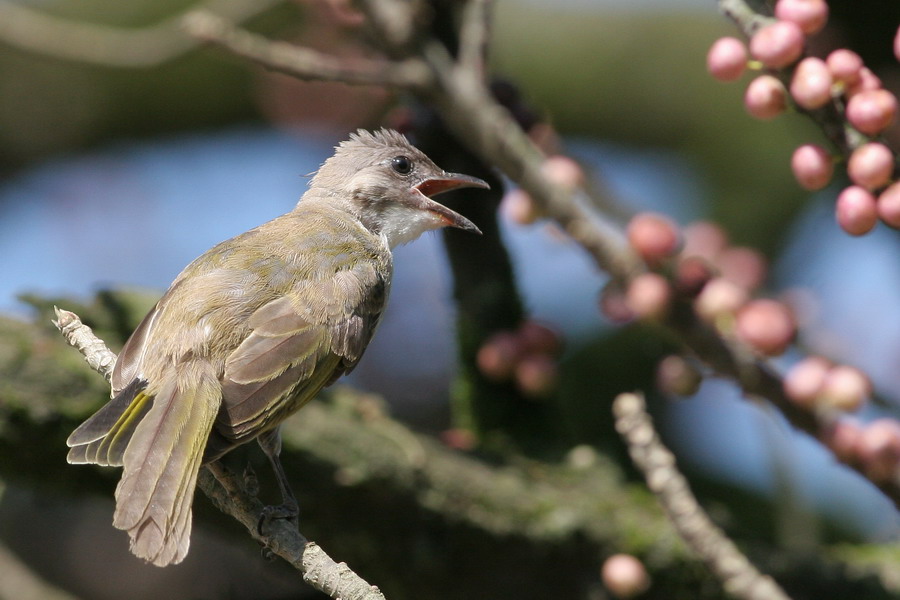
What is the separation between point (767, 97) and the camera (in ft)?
8.10

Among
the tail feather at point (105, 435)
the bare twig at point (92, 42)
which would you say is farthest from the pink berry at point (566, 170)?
the bare twig at point (92, 42)

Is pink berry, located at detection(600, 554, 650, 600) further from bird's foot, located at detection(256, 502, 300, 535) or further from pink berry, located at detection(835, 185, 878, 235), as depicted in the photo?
pink berry, located at detection(835, 185, 878, 235)

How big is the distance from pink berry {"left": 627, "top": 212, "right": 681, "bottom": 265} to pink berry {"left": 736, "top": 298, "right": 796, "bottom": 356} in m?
0.28

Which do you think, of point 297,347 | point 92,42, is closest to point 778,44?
point 297,347

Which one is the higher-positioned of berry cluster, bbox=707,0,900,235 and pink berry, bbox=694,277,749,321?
berry cluster, bbox=707,0,900,235

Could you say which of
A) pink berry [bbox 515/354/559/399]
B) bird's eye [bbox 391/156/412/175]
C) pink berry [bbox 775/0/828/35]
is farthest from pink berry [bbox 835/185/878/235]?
bird's eye [bbox 391/156/412/175]

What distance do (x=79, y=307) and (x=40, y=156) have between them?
3.46 m

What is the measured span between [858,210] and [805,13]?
18.2 inches

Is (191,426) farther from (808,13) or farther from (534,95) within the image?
(534,95)

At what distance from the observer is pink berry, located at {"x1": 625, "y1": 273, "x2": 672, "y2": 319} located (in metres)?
2.92

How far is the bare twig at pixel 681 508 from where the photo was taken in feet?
8.32

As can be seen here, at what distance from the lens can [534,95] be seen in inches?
263

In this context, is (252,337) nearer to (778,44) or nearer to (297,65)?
(297,65)

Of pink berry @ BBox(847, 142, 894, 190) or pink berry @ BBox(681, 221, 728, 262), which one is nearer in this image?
pink berry @ BBox(847, 142, 894, 190)
